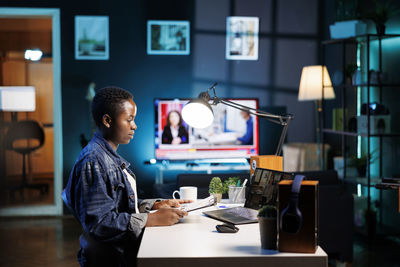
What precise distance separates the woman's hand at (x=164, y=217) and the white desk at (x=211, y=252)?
8cm

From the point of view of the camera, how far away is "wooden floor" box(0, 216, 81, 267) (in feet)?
14.2

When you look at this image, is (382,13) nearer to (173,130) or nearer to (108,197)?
(173,130)

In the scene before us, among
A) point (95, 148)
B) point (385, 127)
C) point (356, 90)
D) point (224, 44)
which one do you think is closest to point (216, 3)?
point (224, 44)

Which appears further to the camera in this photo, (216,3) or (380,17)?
(216,3)

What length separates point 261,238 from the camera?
195 centimetres

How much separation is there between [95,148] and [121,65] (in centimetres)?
411

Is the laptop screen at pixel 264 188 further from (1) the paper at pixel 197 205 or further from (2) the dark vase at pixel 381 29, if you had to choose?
(2) the dark vase at pixel 381 29

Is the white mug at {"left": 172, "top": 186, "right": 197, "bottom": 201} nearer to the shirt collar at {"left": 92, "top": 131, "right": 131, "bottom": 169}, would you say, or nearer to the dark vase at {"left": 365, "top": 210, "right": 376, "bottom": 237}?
the shirt collar at {"left": 92, "top": 131, "right": 131, "bottom": 169}

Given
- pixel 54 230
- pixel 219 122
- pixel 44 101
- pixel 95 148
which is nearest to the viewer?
pixel 95 148

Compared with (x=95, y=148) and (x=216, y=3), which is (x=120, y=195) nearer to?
(x=95, y=148)

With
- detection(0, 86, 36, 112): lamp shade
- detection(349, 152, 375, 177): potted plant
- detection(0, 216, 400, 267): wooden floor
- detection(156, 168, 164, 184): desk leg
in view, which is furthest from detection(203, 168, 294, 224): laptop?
detection(0, 86, 36, 112): lamp shade

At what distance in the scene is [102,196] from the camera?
211cm

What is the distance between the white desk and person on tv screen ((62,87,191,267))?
11cm

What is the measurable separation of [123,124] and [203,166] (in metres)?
3.62
